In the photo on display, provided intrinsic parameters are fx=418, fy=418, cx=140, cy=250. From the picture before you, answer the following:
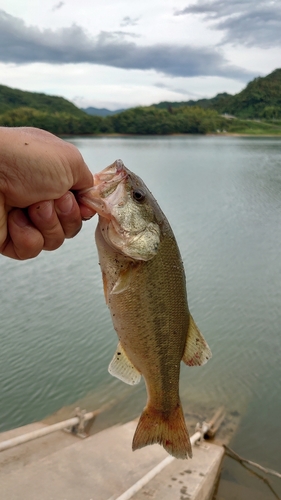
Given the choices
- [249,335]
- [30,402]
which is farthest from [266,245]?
[30,402]

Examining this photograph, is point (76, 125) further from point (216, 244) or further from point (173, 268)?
point (173, 268)

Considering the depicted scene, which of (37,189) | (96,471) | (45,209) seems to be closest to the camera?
(37,189)

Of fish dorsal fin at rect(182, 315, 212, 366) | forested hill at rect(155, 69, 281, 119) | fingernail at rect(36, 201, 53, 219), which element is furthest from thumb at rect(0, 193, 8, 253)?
forested hill at rect(155, 69, 281, 119)

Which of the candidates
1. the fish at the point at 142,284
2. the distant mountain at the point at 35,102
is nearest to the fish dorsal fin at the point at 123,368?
the fish at the point at 142,284

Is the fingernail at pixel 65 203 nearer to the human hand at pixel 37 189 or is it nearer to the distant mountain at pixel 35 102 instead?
the human hand at pixel 37 189

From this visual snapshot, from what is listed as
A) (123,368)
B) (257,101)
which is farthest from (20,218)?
(257,101)

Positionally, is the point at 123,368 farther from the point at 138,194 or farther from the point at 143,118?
the point at 143,118

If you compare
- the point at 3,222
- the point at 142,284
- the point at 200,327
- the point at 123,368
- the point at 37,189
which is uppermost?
the point at 37,189
